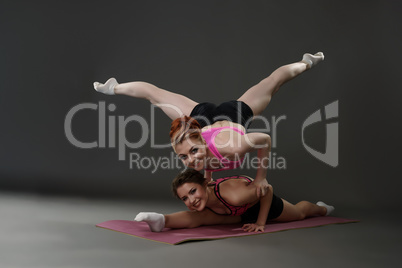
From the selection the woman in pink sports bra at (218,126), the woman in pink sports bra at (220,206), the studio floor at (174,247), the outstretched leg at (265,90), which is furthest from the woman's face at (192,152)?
the outstretched leg at (265,90)

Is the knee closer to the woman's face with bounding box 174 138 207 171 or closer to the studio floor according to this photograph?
the studio floor

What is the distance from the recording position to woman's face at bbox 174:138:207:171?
3586 mm

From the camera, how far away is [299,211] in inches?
170

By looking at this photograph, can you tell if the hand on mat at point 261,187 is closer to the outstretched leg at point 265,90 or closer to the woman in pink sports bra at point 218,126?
the woman in pink sports bra at point 218,126

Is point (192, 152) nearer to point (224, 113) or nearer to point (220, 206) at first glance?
point (220, 206)

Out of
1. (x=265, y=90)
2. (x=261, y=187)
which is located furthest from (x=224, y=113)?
(x=261, y=187)

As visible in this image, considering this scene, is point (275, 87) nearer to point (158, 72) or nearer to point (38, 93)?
point (158, 72)

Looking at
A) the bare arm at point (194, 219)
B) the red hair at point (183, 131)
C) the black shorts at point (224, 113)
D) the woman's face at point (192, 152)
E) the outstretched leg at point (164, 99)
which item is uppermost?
the outstretched leg at point (164, 99)

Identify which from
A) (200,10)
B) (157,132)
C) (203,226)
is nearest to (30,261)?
(203,226)

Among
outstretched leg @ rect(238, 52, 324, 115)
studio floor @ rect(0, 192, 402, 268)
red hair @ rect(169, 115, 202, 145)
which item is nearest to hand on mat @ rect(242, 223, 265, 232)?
studio floor @ rect(0, 192, 402, 268)

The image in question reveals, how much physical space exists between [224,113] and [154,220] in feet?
4.19

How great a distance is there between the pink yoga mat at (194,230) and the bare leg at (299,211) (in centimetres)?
6

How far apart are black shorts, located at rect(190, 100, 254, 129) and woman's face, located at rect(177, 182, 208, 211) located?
828mm

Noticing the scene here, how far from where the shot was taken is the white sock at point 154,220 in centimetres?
349
